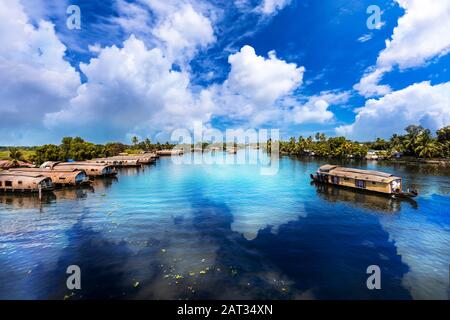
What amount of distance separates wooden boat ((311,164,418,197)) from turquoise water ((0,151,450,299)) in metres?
4.08

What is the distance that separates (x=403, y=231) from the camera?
34625mm

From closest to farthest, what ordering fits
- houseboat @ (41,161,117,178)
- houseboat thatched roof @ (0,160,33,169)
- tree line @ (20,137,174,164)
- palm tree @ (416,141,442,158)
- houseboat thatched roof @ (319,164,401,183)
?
houseboat thatched roof @ (319,164,401,183) < houseboat @ (41,161,117,178) < houseboat thatched roof @ (0,160,33,169) < tree line @ (20,137,174,164) < palm tree @ (416,141,442,158)

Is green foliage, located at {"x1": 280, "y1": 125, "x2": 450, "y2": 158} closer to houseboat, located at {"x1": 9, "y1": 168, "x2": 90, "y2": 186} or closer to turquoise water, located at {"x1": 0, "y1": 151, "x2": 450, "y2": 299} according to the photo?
turquoise water, located at {"x1": 0, "y1": 151, "x2": 450, "y2": 299}

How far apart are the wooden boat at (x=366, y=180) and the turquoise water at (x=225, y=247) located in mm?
4082

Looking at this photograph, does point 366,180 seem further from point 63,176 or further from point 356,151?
point 356,151

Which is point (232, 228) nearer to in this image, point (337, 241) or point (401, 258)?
point (337, 241)

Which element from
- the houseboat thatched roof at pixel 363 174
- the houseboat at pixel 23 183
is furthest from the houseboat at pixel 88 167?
the houseboat thatched roof at pixel 363 174

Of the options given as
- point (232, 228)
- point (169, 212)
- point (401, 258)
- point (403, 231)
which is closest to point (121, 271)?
point (232, 228)

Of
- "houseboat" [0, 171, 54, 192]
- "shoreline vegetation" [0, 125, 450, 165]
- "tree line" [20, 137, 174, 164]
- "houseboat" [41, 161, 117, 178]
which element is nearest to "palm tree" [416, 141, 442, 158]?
"shoreline vegetation" [0, 125, 450, 165]

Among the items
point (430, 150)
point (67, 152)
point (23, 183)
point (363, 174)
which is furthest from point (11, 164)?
point (430, 150)

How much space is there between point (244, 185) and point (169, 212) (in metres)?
31.0

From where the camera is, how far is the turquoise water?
816 inches

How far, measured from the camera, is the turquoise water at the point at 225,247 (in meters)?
20.7

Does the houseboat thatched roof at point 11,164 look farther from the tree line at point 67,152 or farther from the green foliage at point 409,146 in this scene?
the green foliage at point 409,146
